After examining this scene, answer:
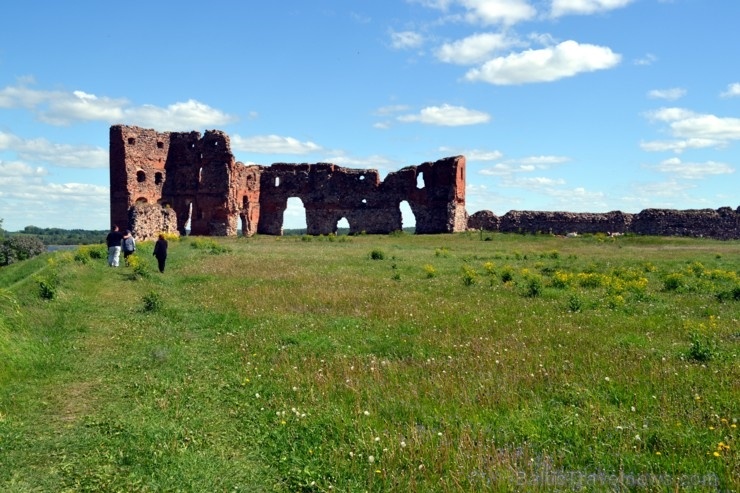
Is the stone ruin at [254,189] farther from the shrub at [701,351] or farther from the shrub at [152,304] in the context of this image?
the shrub at [701,351]

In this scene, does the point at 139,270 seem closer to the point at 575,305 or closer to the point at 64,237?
the point at 575,305

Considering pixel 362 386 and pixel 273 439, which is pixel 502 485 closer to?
pixel 273 439

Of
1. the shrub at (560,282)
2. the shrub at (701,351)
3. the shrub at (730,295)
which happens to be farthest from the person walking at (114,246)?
the shrub at (701,351)

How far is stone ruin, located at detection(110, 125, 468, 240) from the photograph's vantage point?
47.2 metres

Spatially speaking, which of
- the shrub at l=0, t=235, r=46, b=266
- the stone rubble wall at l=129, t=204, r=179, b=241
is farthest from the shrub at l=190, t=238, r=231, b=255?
the shrub at l=0, t=235, r=46, b=266

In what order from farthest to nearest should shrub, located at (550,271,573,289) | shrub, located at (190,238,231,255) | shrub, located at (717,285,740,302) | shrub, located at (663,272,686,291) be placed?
shrub, located at (190,238,231,255), shrub, located at (550,271,573,289), shrub, located at (663,272,686,291), shrub, located at (717,285,740,302)

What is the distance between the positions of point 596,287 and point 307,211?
126 feet

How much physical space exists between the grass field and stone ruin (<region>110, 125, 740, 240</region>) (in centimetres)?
3429

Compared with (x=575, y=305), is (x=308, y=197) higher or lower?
higher

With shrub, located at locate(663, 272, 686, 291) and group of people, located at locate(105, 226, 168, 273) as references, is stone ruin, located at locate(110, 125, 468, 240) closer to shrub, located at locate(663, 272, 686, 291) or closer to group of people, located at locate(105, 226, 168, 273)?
group of people, located at locate(105, 226, 168, 273)

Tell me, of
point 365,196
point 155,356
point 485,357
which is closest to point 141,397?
point 155,356

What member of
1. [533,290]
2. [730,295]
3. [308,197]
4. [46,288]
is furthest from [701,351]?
[308,197]

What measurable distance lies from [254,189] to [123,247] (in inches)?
1174

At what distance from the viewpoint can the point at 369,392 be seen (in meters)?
7.13
